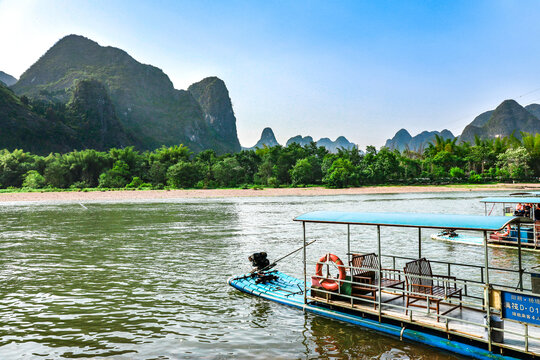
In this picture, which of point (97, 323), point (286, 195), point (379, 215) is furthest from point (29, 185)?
point (379, 215)

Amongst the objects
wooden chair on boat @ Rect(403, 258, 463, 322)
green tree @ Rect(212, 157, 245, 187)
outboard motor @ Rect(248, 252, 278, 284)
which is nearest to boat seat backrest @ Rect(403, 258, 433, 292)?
wooden chair on boat @ Rect(403, 258, 463, 322)

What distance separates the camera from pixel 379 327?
10406 mm

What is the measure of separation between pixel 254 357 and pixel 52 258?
18880 mm

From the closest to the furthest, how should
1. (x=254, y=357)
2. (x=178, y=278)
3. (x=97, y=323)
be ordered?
(x=254, y=357) → (x=97, y=323) → (x=178, y=278)

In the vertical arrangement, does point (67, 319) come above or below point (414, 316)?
below

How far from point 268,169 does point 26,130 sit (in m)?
106

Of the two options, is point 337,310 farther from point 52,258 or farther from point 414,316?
point 52,258

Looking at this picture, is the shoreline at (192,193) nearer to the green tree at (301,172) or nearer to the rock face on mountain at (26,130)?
the green tree at (301,172)

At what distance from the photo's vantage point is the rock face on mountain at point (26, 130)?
14625 cm

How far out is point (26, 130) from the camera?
151 metres

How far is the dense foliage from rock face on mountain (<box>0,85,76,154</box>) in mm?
41264

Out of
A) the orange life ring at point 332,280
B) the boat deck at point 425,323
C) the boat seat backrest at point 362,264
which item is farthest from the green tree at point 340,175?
the orange life ring at point 332,280

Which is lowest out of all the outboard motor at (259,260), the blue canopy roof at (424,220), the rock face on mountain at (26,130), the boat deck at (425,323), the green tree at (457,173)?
the boat deck at (425,323)

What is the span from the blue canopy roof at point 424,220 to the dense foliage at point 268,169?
88.6 metres
